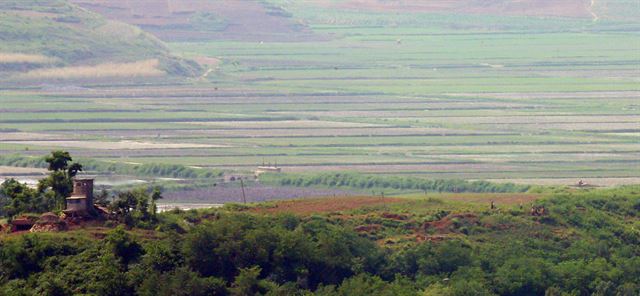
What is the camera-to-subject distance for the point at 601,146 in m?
178

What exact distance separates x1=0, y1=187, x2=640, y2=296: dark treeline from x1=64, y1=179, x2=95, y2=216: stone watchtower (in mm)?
2308

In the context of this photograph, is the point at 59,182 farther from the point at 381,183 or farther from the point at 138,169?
the point at 138,169

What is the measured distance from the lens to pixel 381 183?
15038 cm

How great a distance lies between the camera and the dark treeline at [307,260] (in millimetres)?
86125

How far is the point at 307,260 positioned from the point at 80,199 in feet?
35.4

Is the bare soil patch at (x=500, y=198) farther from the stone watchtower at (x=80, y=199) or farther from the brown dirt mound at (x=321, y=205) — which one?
the stone watchtower at (x=80, y=199)

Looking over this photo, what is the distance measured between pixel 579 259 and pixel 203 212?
1913 centimetres

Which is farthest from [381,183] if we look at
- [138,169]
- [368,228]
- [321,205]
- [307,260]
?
[307,260]

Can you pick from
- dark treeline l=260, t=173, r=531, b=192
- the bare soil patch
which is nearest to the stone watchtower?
the bare soil patch

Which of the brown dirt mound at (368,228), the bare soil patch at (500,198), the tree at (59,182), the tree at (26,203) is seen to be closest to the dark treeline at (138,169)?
the bare soil patch at (500,198)

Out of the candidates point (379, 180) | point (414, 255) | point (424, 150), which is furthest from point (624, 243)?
point (424, 150)

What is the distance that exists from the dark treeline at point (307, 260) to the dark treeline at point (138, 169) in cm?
5452

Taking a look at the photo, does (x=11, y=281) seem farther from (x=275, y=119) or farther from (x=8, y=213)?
(x=275, y=119)

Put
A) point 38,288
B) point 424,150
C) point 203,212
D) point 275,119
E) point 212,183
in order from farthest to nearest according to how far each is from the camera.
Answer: point 275,119, point 424,150, point 212,183, point 203,212, point 38,288
